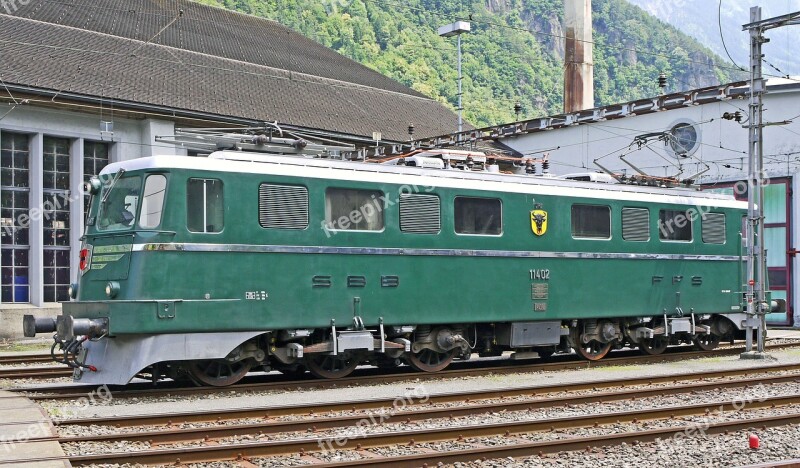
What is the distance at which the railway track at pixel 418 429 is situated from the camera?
902cm

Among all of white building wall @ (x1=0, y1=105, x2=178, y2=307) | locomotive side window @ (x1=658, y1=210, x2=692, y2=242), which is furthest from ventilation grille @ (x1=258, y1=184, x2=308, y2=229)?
white building wall @ (x1=0, y1=105, x2=178, y2=307)

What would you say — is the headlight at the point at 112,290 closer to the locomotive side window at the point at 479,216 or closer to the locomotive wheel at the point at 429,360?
the locomotive wheel at the point at 429,360

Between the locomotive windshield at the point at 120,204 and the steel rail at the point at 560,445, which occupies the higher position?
the locomotive windshield at the point at 120,204

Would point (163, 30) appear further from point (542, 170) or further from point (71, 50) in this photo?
point (542, 170)

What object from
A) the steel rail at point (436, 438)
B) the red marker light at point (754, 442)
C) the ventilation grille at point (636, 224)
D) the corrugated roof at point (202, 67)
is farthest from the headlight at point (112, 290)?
the corrugated roof at point (202, 67)

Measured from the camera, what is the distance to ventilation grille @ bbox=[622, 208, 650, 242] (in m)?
18.1

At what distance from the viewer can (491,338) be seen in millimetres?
17031

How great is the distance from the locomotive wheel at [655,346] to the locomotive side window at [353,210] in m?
A: 7.40

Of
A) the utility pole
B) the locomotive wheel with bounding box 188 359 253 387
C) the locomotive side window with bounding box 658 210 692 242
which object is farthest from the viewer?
the locomotive side window with bounding box 658 210 692 242

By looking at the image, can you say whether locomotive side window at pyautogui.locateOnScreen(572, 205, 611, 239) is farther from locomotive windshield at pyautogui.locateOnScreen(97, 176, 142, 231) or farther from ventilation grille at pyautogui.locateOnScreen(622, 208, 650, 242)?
locomotive windshield at pyautogui.locateOnScreen(97, 176, 142, 231)

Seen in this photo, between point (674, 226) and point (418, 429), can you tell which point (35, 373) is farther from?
point (674, 226)

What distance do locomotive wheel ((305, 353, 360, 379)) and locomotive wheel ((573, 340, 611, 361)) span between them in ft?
16.5

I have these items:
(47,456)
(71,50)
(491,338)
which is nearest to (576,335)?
(491,338)

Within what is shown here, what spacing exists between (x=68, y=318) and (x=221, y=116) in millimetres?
15558
